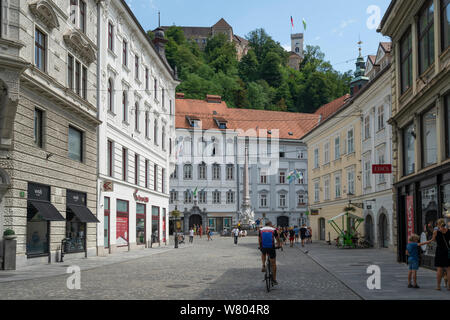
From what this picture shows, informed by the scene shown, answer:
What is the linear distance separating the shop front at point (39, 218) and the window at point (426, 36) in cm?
1469

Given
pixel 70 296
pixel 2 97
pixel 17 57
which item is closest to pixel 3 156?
pixel 2 97

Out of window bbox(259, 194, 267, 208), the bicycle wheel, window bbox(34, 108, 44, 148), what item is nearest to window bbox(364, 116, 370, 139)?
window bbox(34, 108, 44, 148)

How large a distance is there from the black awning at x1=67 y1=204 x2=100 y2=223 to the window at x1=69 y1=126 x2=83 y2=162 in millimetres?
2252

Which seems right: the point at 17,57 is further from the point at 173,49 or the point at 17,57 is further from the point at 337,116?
the point at 173,49

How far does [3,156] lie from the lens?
18.7m

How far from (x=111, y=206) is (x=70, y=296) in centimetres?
1813

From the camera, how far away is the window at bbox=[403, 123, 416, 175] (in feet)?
66.1

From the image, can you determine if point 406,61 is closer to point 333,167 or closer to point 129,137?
point 129,137

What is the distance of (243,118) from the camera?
79.1 m

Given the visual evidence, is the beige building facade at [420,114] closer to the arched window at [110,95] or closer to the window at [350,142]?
the arched window at [110,95]

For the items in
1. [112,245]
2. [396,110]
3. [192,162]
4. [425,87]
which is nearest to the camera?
[425,87]

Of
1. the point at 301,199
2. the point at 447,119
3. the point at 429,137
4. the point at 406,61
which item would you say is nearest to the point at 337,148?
the point at 406,61

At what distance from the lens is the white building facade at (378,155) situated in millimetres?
31969

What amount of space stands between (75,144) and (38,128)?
4018 millimetres
